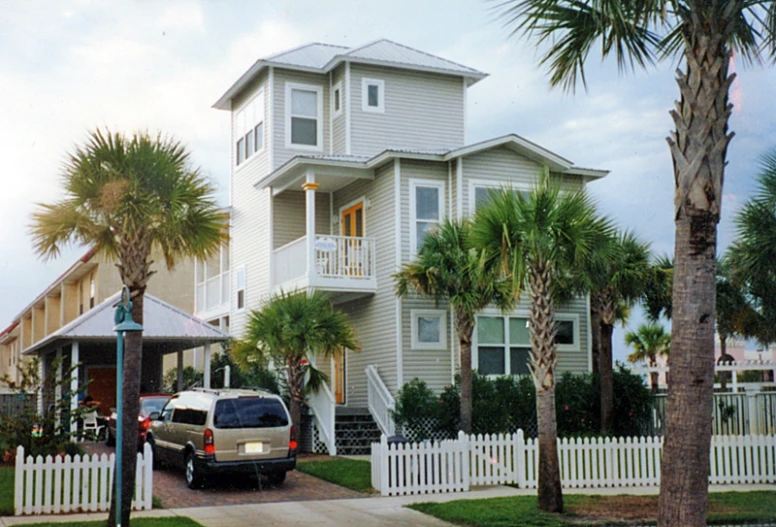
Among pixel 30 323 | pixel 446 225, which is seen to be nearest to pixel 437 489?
pixel 446 225

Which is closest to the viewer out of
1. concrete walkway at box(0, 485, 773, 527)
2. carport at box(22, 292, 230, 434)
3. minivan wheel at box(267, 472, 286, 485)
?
concrete walkway at box(0, 485, 773, 527)

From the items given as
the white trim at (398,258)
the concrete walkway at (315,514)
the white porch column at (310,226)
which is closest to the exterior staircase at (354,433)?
the white trim at (398,258)

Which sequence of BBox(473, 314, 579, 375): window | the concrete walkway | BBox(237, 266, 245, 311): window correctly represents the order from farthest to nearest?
BBox(237, 266, 245, 311): window
BBox(473, 314, 579, 375): window
the concrete walkway

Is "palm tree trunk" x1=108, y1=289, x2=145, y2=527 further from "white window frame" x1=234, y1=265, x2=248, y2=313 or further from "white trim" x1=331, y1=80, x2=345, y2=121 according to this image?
"white window frame" x1=234, y1=265, x2=248, y2=313

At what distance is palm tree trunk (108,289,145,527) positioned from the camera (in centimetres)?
1342

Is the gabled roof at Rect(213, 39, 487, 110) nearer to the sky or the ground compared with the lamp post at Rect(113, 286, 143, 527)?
nearer to the sky

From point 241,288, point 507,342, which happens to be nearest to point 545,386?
point 507,342

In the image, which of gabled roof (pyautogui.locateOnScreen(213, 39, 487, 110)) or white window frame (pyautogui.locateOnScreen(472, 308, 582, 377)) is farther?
gabled roof (pyautogui.locateOnScreen(213, 39, 487, 110))

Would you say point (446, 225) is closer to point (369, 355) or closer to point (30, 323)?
point (369, 355)

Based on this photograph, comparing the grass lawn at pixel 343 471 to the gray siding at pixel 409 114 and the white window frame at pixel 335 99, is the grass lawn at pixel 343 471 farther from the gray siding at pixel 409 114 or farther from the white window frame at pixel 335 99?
the white window frame at pixel 335 99

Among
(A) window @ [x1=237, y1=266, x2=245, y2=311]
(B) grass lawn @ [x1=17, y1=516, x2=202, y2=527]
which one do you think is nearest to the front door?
(A) window @ [x1=237, y1=266, x2=245, y2=311]

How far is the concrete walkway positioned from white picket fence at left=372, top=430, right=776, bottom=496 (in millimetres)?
534

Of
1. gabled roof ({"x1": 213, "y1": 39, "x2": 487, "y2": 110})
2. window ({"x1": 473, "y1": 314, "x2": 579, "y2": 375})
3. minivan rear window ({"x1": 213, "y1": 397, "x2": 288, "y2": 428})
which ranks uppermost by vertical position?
gabled roof ({"x1": 213, "y1": 39, "x2": 487, "y2": 110})

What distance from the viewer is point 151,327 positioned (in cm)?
2945
